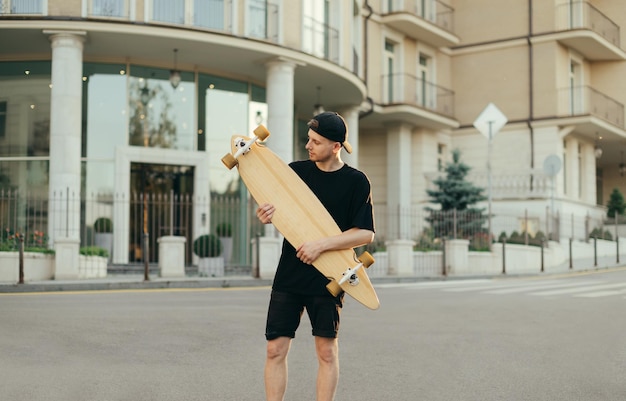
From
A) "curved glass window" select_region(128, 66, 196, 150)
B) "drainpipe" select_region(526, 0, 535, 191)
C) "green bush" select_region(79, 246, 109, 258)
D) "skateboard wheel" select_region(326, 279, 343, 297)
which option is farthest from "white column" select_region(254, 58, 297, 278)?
"skateboard wheel" select_region(326, 279, 343, 297)

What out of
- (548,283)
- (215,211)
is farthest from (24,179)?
(548,283)

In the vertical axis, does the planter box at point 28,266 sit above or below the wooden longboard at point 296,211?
below

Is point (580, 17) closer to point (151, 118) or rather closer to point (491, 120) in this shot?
point (491, 120)

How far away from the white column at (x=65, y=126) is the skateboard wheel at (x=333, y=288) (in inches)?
621

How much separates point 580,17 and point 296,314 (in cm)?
3351

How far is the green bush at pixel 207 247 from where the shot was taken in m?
18.6

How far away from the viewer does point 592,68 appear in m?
38.5

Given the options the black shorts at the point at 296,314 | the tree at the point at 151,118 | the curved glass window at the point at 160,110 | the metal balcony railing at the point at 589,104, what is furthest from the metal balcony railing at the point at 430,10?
the black shorts at the point at 296,314

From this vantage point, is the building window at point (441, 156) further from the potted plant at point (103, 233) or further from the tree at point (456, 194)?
the potted plant at point (103, 233)

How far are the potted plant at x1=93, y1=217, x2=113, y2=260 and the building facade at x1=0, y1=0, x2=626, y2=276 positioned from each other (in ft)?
1.06

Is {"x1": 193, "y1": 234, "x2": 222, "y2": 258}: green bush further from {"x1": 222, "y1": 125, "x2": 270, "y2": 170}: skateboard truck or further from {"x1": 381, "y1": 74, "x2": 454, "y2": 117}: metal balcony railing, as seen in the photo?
{"x1": 381, "y1": 74, "x2": 454, "y2": 117}: metal balcony railing

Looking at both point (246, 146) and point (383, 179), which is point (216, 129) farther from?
point (246, 146)

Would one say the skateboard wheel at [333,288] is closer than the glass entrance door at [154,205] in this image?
Yes

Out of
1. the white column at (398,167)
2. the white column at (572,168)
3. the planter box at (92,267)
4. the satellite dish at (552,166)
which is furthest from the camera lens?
the white column at (572,168)
